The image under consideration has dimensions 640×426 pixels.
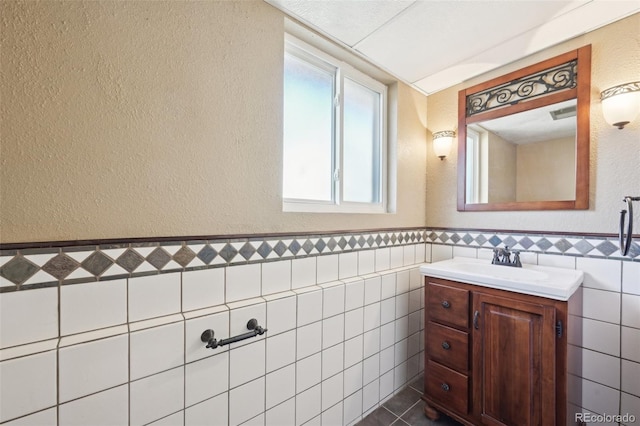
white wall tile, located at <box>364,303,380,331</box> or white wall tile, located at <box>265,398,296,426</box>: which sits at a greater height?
white wall tile, located at <box>364,303,380,331</box>

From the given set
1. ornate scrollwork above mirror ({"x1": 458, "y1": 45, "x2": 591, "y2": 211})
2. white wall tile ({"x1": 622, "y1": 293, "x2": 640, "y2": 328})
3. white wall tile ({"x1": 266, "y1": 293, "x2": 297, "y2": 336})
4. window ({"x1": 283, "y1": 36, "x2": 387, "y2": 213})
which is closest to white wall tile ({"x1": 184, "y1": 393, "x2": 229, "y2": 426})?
white wall tile ({"x1": 266, "y1": 293, "x2": 297, "y2": 336})

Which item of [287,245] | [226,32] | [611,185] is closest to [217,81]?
[226,32]

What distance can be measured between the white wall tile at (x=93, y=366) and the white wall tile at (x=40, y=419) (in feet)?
A: 0.12

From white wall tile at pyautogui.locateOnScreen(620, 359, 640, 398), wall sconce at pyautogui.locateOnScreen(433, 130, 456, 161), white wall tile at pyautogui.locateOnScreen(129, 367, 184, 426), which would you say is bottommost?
white wall tile at pyautogui.locateOnScreen(620, 359, 640, 398)

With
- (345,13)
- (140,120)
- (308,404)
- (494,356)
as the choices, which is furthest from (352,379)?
(345,13)

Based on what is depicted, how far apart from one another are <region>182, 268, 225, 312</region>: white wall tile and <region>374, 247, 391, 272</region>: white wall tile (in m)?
1.00

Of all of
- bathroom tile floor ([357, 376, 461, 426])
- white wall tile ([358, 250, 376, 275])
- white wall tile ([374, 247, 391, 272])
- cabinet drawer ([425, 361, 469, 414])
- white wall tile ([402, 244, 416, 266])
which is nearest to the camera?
cabinet drawer ([425, 361, 469, 414])

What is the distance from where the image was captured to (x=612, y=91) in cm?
125

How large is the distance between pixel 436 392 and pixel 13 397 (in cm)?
178

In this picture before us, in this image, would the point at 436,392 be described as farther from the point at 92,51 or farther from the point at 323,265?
the point at 92,51

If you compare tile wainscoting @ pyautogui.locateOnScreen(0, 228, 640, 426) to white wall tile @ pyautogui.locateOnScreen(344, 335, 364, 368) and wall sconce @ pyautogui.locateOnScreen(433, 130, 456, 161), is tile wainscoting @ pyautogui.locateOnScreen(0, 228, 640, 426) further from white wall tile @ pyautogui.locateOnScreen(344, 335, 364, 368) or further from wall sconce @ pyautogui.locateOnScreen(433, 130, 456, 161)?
wall sconce @ pyautogui.locateOnScreen(433, 130, 456, 161)

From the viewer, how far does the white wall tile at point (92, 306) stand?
2.54ft

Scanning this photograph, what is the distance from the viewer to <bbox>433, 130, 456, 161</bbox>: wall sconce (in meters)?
1.88

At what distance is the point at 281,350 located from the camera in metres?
1.17
